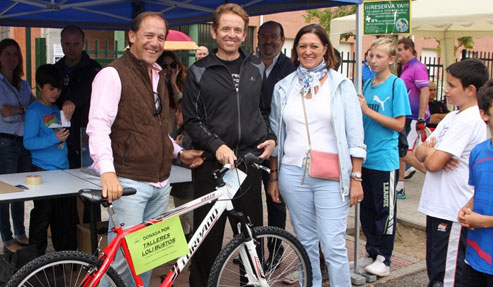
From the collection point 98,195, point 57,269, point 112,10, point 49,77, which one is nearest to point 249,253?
point 98,195

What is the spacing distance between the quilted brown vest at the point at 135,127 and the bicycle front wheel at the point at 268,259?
66 centimetres

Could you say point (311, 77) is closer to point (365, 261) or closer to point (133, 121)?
point (133, 121)

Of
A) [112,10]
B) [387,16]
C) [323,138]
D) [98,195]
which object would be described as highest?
[112,10]

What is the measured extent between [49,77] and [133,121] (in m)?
1.85

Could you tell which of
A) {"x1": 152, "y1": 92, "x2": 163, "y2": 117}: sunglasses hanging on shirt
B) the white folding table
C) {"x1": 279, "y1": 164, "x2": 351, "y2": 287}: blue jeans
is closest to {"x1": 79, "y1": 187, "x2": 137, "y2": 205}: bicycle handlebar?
{"x1": 152, "y1": 92, "x2": 163, "y2": 117}: sunglasses hanging on shirt

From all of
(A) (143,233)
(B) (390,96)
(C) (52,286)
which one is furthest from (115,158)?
(B) (390,96)

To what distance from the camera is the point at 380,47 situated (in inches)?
173

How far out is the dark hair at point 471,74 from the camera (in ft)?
11.2

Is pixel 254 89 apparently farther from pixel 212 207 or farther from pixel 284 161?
pixel 212 207

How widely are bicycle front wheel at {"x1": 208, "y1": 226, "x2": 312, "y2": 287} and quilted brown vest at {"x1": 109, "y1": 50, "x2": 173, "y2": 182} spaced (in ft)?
2.16

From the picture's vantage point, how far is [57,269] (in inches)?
122

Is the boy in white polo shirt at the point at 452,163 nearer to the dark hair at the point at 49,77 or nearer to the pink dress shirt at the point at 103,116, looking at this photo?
the pink dress shirt at the point at 103,116

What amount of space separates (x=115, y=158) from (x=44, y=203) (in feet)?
5.67

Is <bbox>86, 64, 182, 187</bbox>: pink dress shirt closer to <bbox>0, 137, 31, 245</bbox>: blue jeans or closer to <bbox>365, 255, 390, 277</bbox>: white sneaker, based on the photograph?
<bbox>0, 137, 31, 245</bbox>: blue jeans
